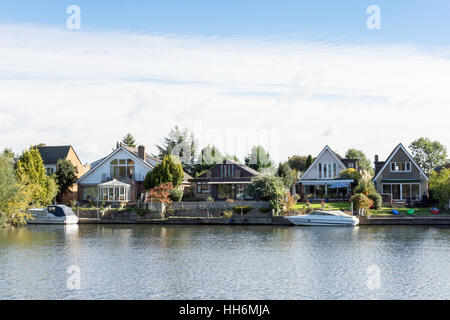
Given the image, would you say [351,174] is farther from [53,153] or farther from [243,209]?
[53,153]

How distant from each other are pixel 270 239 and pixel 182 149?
50569 millimetres

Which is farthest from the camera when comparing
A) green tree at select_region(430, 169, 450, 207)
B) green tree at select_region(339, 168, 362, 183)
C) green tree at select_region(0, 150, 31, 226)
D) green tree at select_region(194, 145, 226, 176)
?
green tree at select_region(194, 145, 226, 176)

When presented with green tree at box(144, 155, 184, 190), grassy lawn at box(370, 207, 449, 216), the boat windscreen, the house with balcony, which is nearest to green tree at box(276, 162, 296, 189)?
green tree at box(144, 155, 184, 190)

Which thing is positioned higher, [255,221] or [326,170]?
[326,170]

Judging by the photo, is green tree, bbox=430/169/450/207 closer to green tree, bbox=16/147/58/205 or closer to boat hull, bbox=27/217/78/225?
boat hull, bbox=27/217/78/225

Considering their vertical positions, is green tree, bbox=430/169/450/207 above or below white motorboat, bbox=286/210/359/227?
above

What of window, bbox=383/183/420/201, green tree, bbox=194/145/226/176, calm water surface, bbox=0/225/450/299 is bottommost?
calm water surface, bbox=0/225/450/299

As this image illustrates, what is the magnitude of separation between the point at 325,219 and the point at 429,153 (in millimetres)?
56170

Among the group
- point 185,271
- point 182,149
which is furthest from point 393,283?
point 182,149

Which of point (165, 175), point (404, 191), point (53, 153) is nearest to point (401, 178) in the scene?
point (404, 191)

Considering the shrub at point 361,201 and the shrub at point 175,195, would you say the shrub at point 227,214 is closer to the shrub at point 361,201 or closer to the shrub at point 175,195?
the shrub at point 175,195

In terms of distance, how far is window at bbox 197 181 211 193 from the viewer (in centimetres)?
6462

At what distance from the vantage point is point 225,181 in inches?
2474

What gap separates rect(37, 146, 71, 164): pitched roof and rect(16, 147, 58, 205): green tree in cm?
1022
